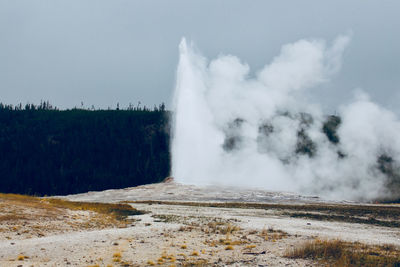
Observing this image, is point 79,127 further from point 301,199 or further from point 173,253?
point 173,253

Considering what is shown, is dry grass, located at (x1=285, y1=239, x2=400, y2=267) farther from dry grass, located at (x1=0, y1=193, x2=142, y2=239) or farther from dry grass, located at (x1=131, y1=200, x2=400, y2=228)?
dry grass, located at (x1=131, y1=200, x2=400, y2=228)

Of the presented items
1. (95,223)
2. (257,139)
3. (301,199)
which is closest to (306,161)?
(257,139)

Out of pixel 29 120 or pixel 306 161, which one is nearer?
pixel 306 161

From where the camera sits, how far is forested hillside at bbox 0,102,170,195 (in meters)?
133

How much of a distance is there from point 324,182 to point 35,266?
8447 cm

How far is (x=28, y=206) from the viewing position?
29.3 m

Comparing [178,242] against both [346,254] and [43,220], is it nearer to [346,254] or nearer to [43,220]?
[346,254]

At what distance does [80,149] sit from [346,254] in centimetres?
14735

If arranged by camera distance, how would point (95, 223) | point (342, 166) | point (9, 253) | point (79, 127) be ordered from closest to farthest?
point (9, 253) → point (95, 223) → point (342, 166) → point (79, 127)

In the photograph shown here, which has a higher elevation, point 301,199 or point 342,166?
point 342,166

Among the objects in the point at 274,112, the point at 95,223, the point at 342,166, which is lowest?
the point at 95,223

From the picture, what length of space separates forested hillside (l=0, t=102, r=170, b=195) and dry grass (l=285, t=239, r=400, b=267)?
11296 cm

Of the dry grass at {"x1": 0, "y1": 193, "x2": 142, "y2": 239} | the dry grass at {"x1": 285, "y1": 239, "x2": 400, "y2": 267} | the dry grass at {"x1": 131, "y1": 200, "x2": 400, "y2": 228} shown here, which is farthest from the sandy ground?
the dry grass at {"x1": 131, "y1": 200, "x2": 400, "y2": 228}

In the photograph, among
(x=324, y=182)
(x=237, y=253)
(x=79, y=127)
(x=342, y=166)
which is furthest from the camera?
(x=79, y=127)
